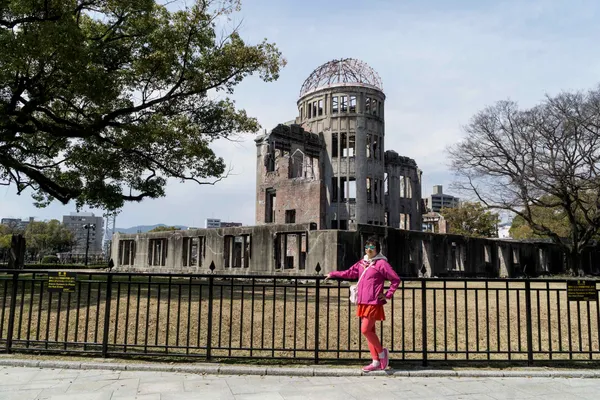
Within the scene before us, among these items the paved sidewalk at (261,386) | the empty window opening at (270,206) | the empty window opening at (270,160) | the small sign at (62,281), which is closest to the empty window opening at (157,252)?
the empty window opening at (270,206)

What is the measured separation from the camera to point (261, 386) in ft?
17.9

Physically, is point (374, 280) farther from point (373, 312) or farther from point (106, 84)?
point (106, 84)

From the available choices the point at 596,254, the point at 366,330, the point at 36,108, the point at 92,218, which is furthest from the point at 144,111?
the point at 92,218

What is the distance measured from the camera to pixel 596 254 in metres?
42.0

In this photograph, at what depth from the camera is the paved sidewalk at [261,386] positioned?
509cm

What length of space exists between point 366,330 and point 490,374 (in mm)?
1722

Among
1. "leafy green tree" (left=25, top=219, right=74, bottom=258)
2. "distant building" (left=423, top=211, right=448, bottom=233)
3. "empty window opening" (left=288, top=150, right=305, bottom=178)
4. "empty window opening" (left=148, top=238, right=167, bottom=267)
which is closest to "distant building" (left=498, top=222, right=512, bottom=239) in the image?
"distant building" (left=423, top=211, right=448, bottom=233)

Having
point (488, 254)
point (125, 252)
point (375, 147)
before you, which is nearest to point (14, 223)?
point (125, 252)

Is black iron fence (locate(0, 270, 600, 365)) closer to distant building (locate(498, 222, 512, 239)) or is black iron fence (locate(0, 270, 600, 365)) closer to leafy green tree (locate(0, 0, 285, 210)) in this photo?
leafy green tree (locate(0, 0, 285, 210))

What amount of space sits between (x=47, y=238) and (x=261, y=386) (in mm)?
73619

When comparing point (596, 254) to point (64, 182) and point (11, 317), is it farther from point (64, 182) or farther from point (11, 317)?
point (11, 317)

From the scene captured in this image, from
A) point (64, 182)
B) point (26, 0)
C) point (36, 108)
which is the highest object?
point (26, 0)

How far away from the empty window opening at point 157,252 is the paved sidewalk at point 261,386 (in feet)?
77.4

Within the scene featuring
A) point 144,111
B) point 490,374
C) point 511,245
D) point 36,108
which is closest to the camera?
point 490,374
